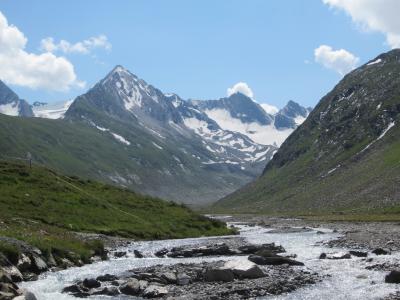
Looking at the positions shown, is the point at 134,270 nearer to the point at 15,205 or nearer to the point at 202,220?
the point at 15,205

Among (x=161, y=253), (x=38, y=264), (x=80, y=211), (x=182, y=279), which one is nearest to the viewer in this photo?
(x=182, y=279)

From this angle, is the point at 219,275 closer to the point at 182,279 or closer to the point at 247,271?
the point at 247,271

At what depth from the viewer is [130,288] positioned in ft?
119

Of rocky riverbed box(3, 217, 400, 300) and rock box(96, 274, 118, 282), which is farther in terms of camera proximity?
rock box(96, 274, 118, 282)

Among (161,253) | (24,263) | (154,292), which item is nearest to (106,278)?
(24,263)

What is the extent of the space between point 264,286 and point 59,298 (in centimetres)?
1335

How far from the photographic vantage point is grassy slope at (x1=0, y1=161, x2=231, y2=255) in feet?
222

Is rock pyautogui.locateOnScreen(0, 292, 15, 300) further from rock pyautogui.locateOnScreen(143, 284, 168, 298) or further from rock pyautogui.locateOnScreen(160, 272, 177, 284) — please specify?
rock pyautogui.locateOnScreen(160, 272, 177, 284)

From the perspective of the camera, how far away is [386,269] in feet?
145

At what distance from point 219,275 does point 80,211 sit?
4453 cm

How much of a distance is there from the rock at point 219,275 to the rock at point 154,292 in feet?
14.8

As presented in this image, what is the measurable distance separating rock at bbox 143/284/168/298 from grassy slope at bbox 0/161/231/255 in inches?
777

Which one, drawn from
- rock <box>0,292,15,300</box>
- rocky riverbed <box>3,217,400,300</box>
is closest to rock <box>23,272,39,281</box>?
rocky riverbed <box>3,217,400,300</box>

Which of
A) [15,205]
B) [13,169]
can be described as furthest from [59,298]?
[13,169]
